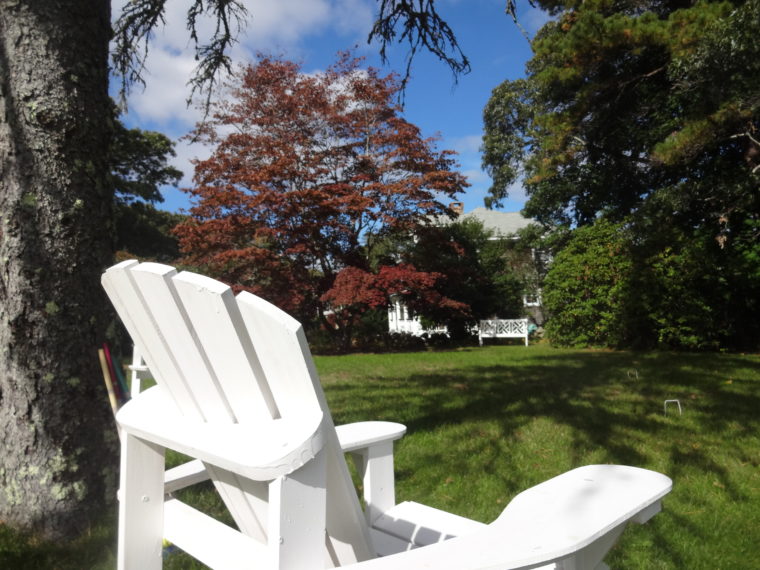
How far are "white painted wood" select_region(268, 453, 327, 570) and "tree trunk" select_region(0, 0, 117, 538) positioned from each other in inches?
80.3

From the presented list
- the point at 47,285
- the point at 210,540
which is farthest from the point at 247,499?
the point at 47,285

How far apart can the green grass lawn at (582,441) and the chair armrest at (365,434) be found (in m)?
1.13

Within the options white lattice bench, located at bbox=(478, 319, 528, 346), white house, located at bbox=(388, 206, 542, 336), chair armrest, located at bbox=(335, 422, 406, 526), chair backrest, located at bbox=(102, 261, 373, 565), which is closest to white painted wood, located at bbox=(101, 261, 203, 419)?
chair backrest, located at bbox=(102, 261, 373, 565)

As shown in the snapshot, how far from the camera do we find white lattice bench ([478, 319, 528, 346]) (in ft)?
54.2

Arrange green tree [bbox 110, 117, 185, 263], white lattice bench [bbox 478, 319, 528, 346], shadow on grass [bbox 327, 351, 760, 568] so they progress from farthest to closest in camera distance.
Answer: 1. green tree [bbox 110, 117, 185, 263]
2. white lattice bench [bbox 478, 319, 528, 346]
3. shadow on grass [bbox 327, 351, 760, 568]

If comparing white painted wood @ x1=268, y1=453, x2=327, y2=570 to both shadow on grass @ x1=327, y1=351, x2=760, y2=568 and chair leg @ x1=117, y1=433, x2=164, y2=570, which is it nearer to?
chair leg @ x1=117, y1=433, x2=164, y2=570

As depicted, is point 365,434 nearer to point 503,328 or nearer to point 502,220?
point 503,328

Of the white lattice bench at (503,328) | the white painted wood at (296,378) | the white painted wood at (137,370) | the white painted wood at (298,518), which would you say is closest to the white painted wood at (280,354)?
the white painted wood at (296,378)

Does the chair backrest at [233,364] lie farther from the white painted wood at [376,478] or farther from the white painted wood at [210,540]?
the white painted wood at [376,478]

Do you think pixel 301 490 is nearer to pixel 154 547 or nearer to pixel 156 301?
pixel 156 301

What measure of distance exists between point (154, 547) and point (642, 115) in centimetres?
1503

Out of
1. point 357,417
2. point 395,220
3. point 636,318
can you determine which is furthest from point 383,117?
point 357,417

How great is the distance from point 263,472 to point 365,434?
0.93m

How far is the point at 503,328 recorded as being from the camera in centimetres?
1667
